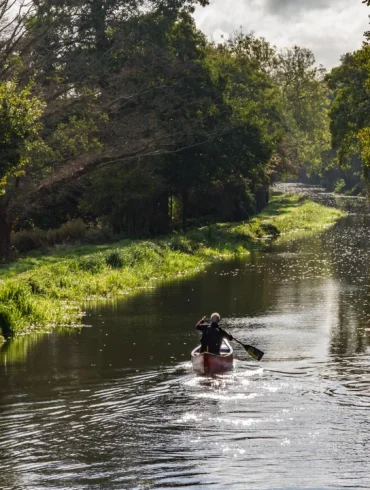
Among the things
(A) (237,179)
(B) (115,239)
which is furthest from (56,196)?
(A) (237,179)

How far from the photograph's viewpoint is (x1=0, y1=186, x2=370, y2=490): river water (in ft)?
54.4

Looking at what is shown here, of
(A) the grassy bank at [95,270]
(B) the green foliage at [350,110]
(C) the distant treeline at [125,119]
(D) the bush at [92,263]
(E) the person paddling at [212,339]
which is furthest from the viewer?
(B) the green foliage at [350,110]

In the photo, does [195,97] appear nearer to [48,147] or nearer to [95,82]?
[95,82]

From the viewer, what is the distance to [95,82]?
60188mm

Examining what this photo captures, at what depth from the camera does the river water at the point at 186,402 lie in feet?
54.4

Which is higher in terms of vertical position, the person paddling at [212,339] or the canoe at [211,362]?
the person paddling at [212,339]

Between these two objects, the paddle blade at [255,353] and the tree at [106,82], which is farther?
the tree at [106,82]

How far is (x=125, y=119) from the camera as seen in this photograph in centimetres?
6031

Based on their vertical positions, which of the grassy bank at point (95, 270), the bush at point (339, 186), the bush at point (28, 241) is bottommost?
the grassy bank at point (95, 270)

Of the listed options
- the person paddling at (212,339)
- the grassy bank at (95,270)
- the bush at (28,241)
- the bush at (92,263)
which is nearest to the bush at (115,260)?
the grassy bank at (95,270)

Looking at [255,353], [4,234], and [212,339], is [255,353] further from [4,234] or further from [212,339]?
[4,234]

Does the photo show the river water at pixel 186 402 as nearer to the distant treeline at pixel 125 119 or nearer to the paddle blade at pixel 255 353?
the paddle blade at pixel 255 353

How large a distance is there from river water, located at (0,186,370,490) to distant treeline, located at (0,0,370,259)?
18.3 m

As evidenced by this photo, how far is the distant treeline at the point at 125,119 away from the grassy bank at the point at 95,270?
4006 millimetres
